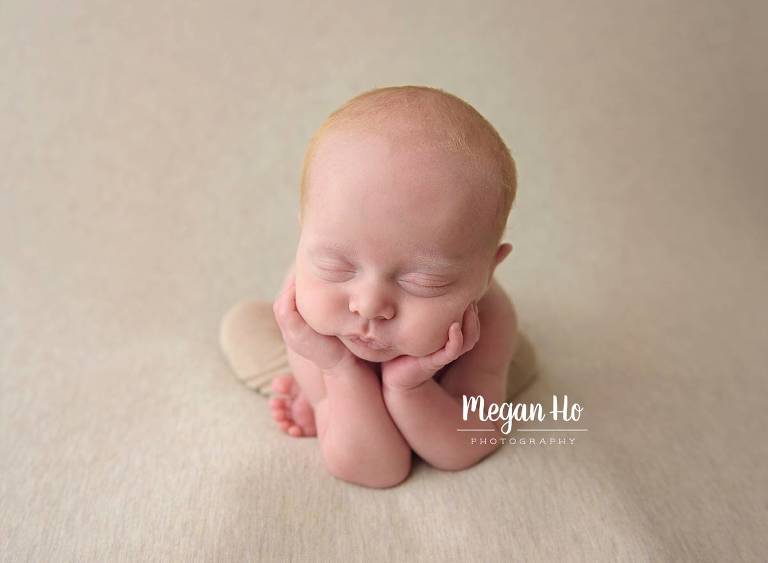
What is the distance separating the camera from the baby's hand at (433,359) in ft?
3.57

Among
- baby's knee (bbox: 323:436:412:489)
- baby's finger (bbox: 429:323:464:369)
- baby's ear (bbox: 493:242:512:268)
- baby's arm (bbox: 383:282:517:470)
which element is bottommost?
baby's knee (bbox: 323:436:412:489)

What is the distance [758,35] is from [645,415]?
1261 millimetres

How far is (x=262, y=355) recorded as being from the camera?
1474 mm

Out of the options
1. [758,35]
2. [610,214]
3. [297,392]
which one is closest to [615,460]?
[297,392]

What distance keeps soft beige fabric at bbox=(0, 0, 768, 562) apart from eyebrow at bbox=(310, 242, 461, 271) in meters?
0.36

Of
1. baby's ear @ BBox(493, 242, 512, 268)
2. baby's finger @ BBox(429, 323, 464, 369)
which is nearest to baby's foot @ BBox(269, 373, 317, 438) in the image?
baby's finger @ BBox(429, 323, 464, 369)

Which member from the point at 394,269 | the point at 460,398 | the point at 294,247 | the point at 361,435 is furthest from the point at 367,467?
the point at 294,247

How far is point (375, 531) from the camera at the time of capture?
1.12 metres

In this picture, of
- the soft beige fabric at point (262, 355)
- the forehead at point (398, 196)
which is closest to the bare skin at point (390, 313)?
the forehead at point (398, 196)

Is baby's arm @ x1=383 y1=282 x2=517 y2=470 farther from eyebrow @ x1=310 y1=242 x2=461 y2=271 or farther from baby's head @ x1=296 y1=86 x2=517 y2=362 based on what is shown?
eyebrow @ x1=310 y1=242 x2=461 y2=271

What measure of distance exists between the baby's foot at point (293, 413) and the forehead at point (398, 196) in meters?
0.41

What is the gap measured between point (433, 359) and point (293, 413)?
0.33 metres

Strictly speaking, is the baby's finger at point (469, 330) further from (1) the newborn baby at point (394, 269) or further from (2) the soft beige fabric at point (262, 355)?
(2) the soft beige fabric at point (262, 355)

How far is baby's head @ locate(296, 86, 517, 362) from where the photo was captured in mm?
997
